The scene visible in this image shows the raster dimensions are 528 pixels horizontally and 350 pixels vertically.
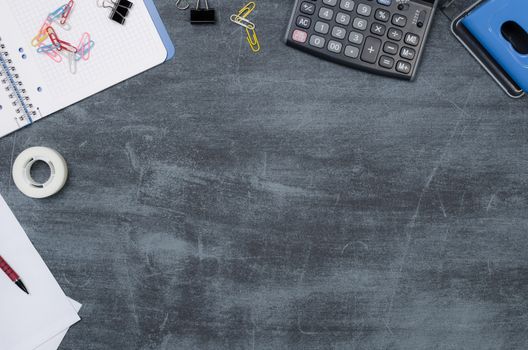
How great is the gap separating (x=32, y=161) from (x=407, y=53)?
58cm

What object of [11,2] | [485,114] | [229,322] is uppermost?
[11,2]

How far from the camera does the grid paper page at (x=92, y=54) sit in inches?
27.9

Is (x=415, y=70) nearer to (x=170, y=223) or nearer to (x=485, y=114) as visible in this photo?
(x=485, y=114)

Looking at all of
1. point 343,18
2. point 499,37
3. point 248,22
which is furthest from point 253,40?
point 499,37

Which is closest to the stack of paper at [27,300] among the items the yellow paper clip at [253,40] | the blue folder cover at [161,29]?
the blue folder cover at [161,29]

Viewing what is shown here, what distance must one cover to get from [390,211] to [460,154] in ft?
0.45

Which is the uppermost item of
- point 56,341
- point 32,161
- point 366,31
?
point 366,31

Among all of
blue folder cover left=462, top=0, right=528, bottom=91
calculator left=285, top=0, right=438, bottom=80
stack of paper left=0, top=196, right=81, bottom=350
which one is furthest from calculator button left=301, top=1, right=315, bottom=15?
stack of paper left=0, top=196, right=81, bottom=350

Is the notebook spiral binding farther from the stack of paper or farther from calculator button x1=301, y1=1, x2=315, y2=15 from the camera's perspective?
calculator button x1=301, y1=1, x2=315, y2=15

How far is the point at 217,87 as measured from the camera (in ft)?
2.36

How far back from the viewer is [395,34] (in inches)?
27.5

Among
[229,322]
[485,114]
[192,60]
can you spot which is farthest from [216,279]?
[485,114]

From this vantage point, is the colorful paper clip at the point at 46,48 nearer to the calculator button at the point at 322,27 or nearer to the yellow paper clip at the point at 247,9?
the yellow paper clip at the point at 247,9

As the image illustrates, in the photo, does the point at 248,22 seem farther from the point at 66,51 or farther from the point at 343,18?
the point at 66,51
